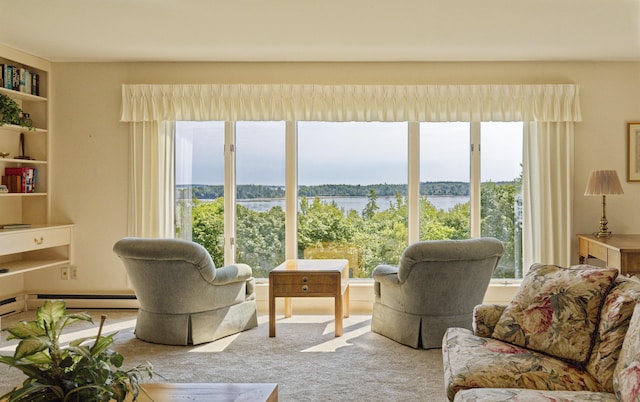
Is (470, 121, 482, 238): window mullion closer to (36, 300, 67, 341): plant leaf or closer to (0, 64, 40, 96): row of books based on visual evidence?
(0, 64, 40, 96): row of books

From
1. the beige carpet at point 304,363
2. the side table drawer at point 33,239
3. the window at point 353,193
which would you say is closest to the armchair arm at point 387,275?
the beige carpet at point 304,363

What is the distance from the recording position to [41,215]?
5.34m

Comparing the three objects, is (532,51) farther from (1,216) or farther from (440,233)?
(1,216)

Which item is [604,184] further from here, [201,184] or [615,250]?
[201,184]

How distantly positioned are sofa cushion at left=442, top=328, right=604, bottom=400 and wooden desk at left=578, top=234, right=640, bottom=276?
1.89m

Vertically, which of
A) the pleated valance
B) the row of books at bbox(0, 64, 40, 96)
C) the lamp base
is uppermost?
the row of books at bbox(0, 64, 40, 96)

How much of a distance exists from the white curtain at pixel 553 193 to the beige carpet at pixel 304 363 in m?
1.82

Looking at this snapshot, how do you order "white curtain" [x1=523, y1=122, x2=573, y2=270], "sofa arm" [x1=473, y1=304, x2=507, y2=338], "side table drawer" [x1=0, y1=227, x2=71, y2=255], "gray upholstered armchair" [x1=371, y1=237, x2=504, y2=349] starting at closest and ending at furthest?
"sofa arm" [x1=473, y1=304, x2=507, y2=338] < "gray upholstered armchair" [x1=371, y1=237, x2=504, y2=349] < "side table drawer" [x1=0, y1=227, x2=71, y2=255] < "white curtain" [x1=523, y1=122, x2=573, y2=270]

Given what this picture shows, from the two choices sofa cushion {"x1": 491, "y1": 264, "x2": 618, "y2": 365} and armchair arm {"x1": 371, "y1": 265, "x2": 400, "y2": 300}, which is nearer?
sofa cushion {"x1": 491, "y1": 264, "x2": 618, "y2": 365}

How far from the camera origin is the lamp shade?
465 centimetres

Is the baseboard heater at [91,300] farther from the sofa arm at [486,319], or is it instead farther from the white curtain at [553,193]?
the white curtain at [553,193]

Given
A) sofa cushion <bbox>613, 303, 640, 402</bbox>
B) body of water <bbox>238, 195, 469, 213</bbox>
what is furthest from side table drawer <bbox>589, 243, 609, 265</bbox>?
sofa cushion <bbox>613, 303, 640, 402</bbox>

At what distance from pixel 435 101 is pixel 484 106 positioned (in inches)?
18.0

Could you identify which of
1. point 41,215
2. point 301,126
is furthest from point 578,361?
point 41,215
